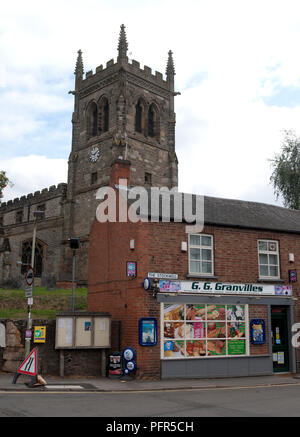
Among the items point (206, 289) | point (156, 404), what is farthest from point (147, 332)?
point (156, 404)

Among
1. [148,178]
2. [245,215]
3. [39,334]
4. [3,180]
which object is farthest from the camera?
[148,178]

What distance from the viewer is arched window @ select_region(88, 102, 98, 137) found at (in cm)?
4972

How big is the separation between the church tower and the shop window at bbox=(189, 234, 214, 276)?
2625 centimetres

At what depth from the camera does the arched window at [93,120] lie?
→ 49.7 m

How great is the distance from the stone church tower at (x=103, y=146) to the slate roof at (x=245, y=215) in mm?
23930

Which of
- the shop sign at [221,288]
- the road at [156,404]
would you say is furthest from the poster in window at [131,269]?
the road at [156,404]

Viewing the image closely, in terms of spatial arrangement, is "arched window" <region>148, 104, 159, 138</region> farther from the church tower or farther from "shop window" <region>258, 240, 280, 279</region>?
"shop window" <region>258, 240, 280, 279</region>

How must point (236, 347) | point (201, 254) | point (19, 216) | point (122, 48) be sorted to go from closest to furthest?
1. point (236, 347)
2. point (201, 254)
3. point (122, 48)
4. point (19, 216)

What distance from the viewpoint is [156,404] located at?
11680 millimetres

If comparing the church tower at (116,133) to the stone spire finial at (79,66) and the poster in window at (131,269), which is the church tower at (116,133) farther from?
the poster in window at (131,269)

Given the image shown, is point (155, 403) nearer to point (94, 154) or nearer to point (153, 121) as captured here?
point (94, 154)

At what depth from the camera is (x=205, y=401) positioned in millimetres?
12336

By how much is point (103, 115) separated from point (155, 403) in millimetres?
40593
